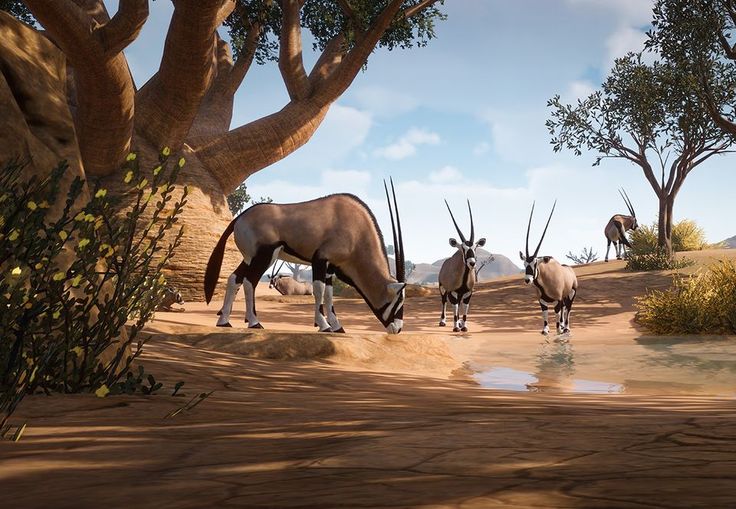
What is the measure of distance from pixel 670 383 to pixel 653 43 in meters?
17.4

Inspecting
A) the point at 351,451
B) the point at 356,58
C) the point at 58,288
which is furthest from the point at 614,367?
A: the point at 356,58

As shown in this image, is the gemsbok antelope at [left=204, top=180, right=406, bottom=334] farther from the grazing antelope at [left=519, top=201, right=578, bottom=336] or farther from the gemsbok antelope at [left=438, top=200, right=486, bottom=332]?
the grazing antelope at [left=519, top=201, right=578, bottom=336]

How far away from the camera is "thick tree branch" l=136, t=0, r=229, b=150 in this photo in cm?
1305

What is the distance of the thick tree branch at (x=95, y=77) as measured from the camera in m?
12.1

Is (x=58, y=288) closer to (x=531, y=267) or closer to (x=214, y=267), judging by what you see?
(x=214, y=267)

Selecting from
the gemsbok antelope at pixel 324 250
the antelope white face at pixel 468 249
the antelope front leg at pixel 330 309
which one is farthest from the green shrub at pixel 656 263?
the antelope front leg at pixel 330 309

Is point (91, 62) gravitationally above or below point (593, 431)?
above

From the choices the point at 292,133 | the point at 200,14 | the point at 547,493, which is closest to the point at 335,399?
the point at 547,493

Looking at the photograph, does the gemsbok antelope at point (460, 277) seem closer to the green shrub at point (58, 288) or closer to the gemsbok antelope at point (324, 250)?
the gemsbok antelope at point (324, 250)

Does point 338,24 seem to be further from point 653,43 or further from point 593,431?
point 593,431

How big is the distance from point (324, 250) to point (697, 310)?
8.35m

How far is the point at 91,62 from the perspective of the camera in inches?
510

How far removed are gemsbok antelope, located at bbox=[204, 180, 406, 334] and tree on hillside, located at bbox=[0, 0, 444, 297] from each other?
149 inches

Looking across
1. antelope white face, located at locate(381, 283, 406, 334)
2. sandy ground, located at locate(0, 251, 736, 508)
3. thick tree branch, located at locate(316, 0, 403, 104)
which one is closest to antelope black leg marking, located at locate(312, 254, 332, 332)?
antelope white face, located at locate(381, 283, 406, 334)
